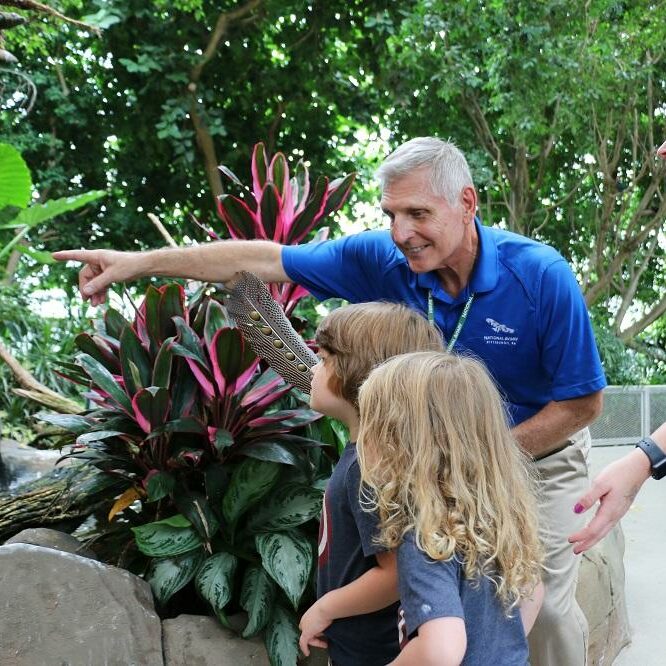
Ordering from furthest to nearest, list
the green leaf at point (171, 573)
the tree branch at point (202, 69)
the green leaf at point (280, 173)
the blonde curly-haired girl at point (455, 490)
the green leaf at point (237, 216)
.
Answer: the tree branch at point (202, 69)
the green leaf at point (280, 173)
the green leaf at point (237, 216)
the green leaf at point (171, 573)
the blonde curly-haired girl at point (455, 490)

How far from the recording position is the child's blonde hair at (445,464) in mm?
1454

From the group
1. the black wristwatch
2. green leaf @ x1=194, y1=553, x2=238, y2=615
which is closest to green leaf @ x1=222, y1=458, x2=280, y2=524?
green leaf @ x1=194, y1=553, x2=238, y2=615

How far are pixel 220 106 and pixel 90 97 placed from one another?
4.81 feet

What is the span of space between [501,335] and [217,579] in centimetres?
104

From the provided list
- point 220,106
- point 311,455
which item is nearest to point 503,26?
point 220,106

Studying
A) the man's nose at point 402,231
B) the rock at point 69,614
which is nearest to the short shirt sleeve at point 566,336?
the man's nose at point 402,231

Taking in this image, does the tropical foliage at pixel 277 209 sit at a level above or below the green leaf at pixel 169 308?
above

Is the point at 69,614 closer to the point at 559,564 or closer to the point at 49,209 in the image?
the point at 559,564

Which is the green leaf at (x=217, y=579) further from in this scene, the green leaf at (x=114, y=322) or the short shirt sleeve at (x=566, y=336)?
the short shirt sleeve at (x=566, y=336)

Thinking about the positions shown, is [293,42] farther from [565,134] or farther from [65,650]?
[65,650]

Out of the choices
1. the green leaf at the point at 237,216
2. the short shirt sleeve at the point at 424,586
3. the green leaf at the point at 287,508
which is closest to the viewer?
the short shirt sleeve at the point at 424,586

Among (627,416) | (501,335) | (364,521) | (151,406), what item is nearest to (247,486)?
(151,406)

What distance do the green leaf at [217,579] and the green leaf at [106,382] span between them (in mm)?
516

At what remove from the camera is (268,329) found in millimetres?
2422
